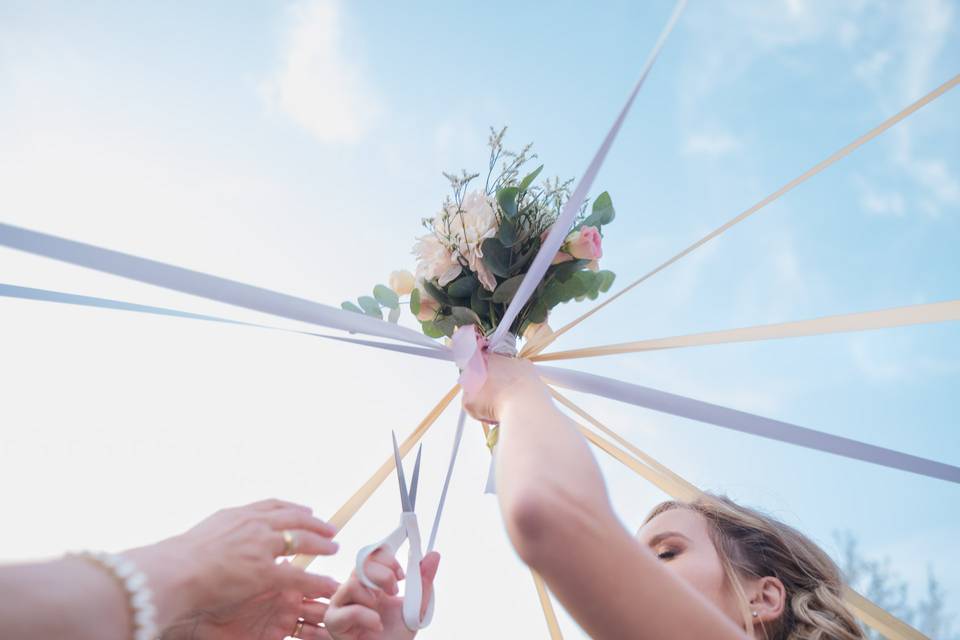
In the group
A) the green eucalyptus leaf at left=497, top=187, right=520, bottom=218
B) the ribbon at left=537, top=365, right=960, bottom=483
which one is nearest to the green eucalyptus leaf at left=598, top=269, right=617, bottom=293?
the green eucalyptus leaf at left=497, top=187, right=520, bottom=218

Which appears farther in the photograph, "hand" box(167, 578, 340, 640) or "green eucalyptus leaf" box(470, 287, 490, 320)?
"green eucalyptus leaf" box(470, 287, 490, 320)

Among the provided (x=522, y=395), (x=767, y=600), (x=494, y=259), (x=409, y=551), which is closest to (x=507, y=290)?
(x=494, y=259)

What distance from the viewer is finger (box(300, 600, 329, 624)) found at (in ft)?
7.23

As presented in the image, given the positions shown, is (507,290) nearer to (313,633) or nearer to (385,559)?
(385,559)

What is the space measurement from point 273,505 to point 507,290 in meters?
1.15

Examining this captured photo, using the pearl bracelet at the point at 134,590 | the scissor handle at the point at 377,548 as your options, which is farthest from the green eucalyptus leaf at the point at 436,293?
the pearl bracelet at the point at 134,590

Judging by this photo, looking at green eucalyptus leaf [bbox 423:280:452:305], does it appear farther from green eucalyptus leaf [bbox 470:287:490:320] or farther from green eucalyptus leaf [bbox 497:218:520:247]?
green eucalyptus leaf [bbox 497:218:520:247]

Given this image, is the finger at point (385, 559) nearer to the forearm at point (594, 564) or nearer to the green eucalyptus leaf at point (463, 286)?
the forearm at point (594, 564)

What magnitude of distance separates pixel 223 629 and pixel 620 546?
4.27 feet

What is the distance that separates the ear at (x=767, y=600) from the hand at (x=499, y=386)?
1346 millimetres

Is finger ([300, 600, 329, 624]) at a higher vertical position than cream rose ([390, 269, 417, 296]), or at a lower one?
lower

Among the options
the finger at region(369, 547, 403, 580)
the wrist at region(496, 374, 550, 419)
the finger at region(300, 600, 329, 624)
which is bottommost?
the finger at region(300, 600, 329, 624)

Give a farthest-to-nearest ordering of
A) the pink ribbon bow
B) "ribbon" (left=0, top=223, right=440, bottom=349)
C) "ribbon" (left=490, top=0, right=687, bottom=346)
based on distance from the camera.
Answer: the pink ribbon bow < "ribbon" (left=490, top=0, right=687, bottom=346) < "ribbon" (left=0, top=223, right=440, bottom=349)

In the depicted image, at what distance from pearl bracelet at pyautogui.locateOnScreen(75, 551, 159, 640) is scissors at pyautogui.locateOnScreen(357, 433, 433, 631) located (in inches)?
29.9
